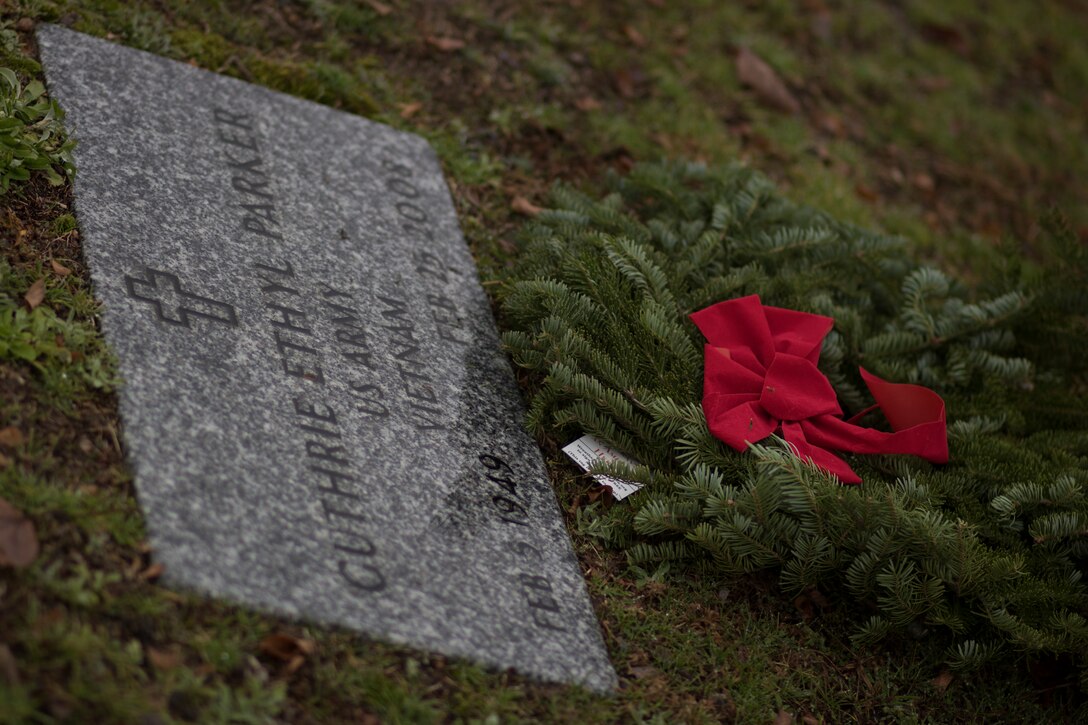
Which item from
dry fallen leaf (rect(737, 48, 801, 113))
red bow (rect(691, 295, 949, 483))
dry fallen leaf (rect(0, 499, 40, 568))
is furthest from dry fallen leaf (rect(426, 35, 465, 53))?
dry fallen leaf (rect(0, 499, 40, 568))

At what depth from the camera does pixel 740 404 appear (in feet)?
9.50

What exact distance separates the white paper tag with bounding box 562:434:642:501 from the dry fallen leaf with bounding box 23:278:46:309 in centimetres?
146

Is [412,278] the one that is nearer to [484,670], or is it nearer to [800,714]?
[484,670]

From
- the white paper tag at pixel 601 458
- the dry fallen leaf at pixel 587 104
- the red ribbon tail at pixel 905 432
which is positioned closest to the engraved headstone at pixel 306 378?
the white paper tag at pixel 601 458

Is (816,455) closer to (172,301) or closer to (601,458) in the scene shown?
(601,458)

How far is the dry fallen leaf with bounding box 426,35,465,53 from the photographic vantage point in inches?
174

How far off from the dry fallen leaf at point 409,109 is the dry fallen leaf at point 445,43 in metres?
0.42

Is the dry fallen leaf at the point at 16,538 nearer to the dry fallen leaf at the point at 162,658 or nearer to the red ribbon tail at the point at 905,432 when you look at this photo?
the dry fallen leaf at the point at 162,658

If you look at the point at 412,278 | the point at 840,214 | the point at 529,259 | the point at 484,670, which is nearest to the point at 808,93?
the point at 840,214

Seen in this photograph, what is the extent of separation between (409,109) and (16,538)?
2.52 metres

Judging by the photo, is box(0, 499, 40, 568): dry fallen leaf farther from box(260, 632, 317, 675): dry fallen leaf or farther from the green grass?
box(260, 632, 317, 675): dry fallen leaf

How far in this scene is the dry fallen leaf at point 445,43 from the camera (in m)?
4.41

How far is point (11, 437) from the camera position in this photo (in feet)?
7.29

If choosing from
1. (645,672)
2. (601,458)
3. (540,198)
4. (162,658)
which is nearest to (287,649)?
(162,658)
